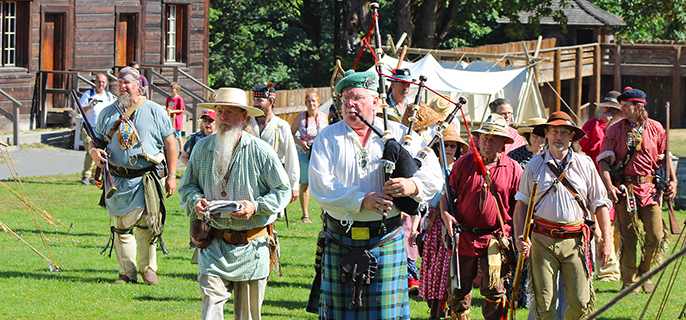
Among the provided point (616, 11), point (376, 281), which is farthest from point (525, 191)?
point (616, 11)

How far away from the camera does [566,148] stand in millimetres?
5977

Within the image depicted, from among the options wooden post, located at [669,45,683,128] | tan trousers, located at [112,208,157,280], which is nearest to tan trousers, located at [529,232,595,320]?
tan trousers, located at [112,208,157,280]

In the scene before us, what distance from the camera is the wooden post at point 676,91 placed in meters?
30.9

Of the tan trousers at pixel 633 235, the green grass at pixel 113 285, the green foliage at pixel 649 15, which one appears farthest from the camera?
the green foliage at pixel 649 15

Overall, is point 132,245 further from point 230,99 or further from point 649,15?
point 649,15

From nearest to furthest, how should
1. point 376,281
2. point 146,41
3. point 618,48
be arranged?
point 376,281 < point 146,41 < point 618,48

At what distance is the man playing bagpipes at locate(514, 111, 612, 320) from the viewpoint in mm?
5910

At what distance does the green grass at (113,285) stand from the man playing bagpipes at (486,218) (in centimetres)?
87

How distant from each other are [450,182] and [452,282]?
0.81 m

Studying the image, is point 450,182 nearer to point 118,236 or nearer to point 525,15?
point 118,236

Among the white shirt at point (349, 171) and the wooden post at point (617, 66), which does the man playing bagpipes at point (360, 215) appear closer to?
the white shirt at point (349, 171)

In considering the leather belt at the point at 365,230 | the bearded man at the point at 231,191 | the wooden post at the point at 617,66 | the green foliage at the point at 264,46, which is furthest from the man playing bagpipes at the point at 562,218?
the wooden post at the point at 617,66

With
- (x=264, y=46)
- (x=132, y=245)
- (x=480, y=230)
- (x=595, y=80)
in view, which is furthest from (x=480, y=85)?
(x=264, y=46)

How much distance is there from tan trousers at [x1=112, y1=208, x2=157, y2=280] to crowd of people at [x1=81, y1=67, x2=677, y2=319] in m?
0.01
